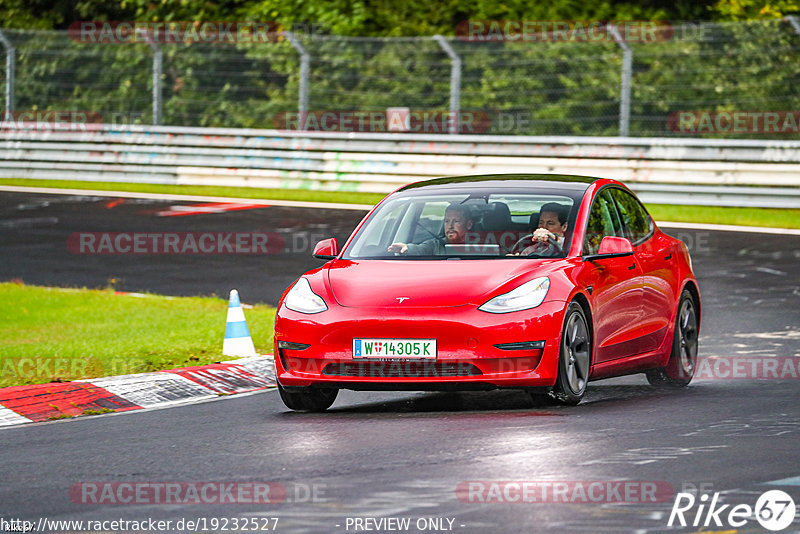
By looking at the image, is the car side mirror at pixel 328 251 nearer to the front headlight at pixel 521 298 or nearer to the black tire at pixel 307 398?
the black tire at pixel 307 398

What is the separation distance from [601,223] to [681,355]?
116 centimetres

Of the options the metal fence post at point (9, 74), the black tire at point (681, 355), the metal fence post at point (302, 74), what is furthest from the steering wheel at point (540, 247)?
the metal fence post at point (9, 74)

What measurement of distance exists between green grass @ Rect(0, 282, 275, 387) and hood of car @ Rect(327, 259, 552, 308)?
2353mm

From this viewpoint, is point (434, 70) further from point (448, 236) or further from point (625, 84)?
point (448, 236)

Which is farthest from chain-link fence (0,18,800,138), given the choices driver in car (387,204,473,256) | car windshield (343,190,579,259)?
driver in car (387,204,473,256)

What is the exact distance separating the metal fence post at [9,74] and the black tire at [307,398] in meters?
21.4

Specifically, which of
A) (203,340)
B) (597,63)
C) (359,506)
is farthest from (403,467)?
(597,63)

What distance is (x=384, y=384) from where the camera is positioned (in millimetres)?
8711

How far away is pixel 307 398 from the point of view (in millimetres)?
9258

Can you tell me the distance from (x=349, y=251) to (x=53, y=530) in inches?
161

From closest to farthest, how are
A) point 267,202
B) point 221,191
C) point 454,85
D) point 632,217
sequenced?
point 632,217
point 267,202
point 454,85
point 221,191

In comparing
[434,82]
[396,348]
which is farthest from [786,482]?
[434,82]

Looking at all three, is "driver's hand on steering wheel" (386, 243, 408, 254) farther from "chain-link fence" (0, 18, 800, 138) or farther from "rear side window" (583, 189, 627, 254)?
"chain-link fence" (0, 18, 800, 138)

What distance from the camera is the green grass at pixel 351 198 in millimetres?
22000
